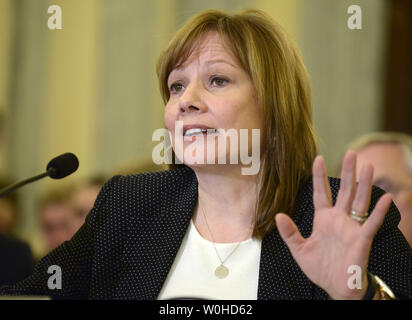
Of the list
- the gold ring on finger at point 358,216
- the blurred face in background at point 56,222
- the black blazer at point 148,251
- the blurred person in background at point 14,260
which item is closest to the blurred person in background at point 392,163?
the black blazer at point 148,251

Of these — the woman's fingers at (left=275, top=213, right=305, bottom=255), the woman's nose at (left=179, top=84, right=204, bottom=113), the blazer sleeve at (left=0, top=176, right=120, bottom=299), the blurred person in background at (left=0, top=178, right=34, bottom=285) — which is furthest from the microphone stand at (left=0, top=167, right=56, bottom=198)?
the blurred person in background at (left=0, top=178, right=34, bottom=285)

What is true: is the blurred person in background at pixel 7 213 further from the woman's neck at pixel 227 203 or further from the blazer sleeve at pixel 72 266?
the woman's neck at pixel 227 203

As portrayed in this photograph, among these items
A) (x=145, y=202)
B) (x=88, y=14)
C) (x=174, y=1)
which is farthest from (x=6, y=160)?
(x=145, y=202)

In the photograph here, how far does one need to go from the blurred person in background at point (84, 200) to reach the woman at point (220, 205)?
1.35m

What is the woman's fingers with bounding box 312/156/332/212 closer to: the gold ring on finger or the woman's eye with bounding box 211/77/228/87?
the gold ring on finger

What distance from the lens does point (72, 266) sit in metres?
1.71

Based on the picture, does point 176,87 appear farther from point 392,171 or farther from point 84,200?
point 84,200

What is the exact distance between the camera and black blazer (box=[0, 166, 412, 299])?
5.15 feet

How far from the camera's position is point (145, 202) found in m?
1.82

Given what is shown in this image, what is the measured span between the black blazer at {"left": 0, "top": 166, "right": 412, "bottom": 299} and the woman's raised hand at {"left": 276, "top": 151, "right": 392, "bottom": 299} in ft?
0.73

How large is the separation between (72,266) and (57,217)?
1.99 m

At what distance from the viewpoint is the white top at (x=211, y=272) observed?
1585mm

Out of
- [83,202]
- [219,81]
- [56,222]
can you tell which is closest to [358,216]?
[219,81]
